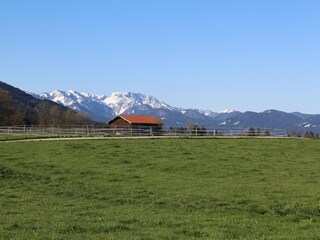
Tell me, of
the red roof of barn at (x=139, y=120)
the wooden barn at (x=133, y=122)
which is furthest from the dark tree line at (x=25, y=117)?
the red roof of barn at (x=139, y=120)

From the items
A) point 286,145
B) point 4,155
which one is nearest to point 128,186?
point 4,155

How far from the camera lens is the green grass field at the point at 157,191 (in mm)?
16625

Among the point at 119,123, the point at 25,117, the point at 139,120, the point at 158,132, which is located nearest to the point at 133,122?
the point at 139,120

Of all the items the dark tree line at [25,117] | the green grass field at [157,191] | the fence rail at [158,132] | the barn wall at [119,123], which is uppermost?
the dark tree line at [25,117]

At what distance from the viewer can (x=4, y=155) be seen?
49.1 metres

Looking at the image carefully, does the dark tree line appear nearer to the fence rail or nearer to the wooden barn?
the wooden barn

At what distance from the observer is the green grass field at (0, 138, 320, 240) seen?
16.6 meters

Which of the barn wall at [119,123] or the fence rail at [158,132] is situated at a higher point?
the barn wall at [119,123]

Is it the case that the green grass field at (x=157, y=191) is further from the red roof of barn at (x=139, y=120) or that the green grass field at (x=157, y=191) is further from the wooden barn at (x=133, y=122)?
the red roof of barn at (x=139, y=120)

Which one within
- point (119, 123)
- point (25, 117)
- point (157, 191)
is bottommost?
point (157, 191)

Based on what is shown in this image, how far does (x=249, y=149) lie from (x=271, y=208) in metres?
34.2

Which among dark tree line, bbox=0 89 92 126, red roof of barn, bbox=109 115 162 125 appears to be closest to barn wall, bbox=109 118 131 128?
red roof of barn, bbox=109 115 162 125

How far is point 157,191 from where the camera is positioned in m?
29.0

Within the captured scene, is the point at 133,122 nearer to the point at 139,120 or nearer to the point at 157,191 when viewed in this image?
the point at 139,120
